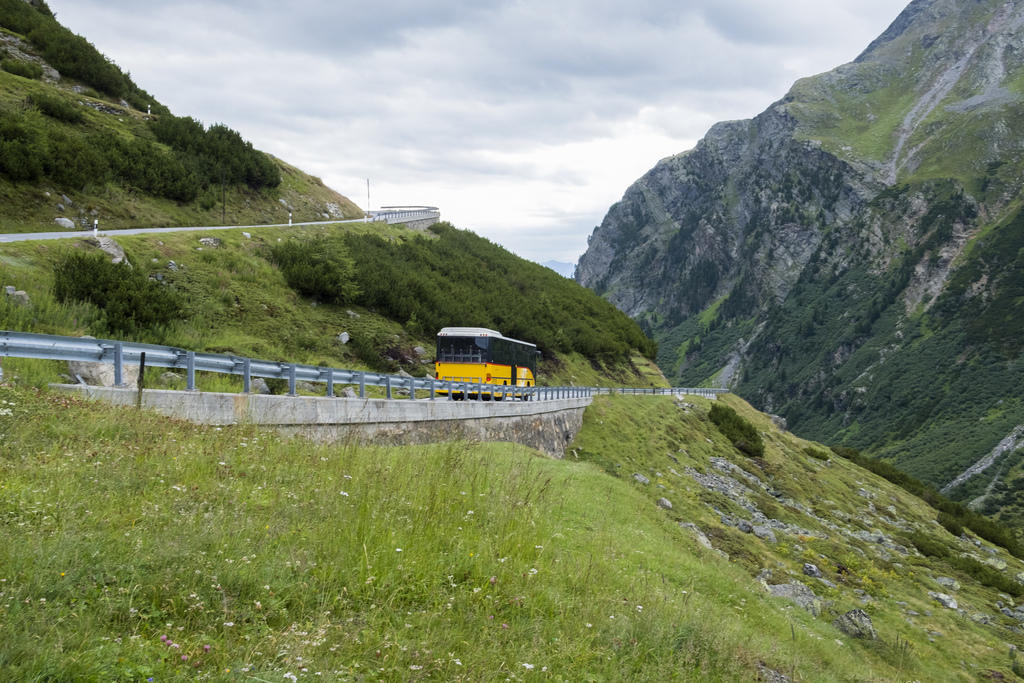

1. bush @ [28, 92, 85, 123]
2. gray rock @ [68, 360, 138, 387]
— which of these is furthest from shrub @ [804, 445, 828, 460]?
bush @ [28, 92, 85, 123]

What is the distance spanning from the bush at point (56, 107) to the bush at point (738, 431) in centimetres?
4470

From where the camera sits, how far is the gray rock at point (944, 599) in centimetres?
2325

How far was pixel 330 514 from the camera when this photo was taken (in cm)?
643

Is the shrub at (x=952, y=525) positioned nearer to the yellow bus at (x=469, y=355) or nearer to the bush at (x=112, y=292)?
the yellow bus at (x=469, y=355)

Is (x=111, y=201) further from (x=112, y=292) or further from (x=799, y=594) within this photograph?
(x=799, y=594)

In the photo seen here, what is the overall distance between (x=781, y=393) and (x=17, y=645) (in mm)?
215955

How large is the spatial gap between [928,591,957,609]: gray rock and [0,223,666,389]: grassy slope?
78.8 feet

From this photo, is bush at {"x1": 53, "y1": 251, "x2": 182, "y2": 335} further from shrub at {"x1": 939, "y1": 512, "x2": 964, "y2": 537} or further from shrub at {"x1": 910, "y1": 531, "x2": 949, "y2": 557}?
shrub at {"x1": 939, "y1": 512, "x2": 964, "y2": 537}

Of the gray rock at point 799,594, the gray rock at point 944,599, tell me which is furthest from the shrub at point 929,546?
the gray rock at point 799,594

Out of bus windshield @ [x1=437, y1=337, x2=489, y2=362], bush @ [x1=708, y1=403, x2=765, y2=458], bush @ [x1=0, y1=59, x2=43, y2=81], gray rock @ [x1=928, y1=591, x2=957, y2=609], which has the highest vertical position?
bush @ [x1=0, y1=59, x2=43, y2=81]

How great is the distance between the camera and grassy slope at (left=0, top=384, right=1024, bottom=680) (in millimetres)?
4062

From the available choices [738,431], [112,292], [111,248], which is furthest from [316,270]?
[738,431]

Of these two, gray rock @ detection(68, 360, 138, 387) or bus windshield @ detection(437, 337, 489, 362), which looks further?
bus windshield @ detection(437, 337, 489, 362)

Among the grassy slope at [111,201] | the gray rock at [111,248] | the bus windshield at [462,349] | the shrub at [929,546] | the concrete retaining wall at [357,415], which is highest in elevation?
the grassy slope at [111,201]
